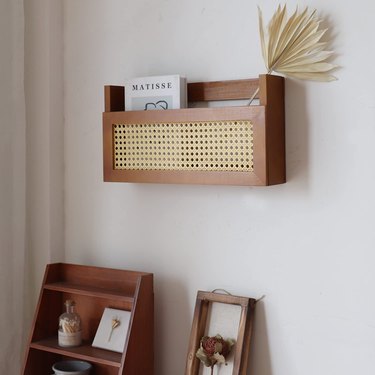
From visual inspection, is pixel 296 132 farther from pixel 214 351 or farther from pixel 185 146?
pixel 214 351

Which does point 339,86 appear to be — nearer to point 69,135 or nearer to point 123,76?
point 123,76

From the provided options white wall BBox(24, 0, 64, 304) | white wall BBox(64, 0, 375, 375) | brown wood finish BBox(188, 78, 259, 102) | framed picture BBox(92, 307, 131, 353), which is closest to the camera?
white wall BBox(64, 0, 375, 375)

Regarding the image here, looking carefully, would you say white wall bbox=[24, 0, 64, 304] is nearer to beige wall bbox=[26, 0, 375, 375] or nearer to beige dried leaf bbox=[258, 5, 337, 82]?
beige wall bbox=[26, 0, 375, 375]

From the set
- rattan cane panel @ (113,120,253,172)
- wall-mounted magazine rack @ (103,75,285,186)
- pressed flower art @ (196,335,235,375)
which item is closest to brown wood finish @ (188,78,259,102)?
wall-mounted magazine rack @ (103,75,285,186)

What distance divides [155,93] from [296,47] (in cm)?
39

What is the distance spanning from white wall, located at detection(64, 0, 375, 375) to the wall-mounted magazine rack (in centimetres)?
6

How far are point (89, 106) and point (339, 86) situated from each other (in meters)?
0.78

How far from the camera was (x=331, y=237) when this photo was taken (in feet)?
5.28

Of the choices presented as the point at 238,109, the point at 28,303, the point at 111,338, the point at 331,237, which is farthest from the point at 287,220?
the point at 28,303

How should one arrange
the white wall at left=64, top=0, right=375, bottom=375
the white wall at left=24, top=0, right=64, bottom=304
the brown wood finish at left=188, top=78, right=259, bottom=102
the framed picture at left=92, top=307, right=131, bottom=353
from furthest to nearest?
1. the white wall at left=24, top=0, right=64, bottom=304
2. the framed picture at left=92, top=307, right=131, bottom=353
3. the brown wood finish at left=188, top=78, right=259, bottom=102
4. the white wall at left=64, top=0, right=375, bottom=375

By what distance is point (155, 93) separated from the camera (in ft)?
5.76

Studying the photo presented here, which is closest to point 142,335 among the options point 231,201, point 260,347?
point 260,347

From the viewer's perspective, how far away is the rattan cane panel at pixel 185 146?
5.31ft

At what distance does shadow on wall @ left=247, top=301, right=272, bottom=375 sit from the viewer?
171 cm
